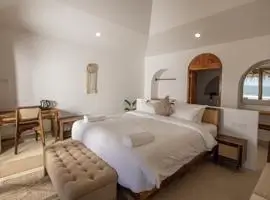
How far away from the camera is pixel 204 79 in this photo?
5719 millimetres

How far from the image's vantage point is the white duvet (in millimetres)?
1978

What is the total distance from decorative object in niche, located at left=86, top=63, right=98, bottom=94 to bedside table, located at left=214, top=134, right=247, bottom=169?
11.2ft

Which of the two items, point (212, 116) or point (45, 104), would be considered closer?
point (212, 116)

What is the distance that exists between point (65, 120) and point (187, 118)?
8.21 feet

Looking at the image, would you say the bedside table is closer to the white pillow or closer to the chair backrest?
the white pillow

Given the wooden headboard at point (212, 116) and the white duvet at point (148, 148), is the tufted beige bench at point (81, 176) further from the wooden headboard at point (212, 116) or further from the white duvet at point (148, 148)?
the wooden headboard at point (212, 116)

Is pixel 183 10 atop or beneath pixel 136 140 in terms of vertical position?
atop

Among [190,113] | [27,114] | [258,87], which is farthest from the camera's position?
[258,87]

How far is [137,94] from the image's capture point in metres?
Answer: 6.23

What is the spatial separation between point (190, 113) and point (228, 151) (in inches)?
33.2

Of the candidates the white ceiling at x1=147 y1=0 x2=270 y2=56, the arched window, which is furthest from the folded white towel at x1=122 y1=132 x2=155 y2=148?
the arched window

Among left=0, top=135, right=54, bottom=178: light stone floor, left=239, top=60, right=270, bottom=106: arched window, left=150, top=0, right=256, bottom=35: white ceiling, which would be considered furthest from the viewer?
left=239, top=60, right=270, bottom=106: arched window

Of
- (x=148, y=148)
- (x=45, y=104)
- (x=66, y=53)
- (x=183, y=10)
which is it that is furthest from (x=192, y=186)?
(x=66, y=53)

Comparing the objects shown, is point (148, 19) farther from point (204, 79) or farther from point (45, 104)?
point (45, 104)
